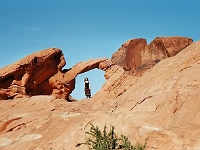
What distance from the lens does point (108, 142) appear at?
1002 cm

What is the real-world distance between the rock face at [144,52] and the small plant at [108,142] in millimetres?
22925

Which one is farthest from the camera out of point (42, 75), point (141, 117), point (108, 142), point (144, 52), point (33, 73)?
point (144, 52)

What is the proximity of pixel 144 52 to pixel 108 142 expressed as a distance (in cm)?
2616

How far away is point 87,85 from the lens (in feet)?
82.8

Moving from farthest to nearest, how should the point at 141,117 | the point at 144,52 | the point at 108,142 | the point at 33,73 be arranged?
1. the point at 144,52
2. the point at 33,73
3. the point at 141,117
4. the point at 108,142

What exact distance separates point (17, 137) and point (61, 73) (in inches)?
465

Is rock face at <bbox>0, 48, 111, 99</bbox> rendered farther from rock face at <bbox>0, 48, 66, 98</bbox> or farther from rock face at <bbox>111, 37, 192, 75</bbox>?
rock face at <bbox>111, 37, 192, 75</bbox>

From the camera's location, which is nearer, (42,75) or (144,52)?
(42,75)

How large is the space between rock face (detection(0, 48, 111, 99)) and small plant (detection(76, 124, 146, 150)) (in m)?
12.7

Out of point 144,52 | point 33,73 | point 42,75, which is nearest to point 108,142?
point 33,73

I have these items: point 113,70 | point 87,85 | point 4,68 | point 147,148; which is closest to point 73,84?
point 87,85

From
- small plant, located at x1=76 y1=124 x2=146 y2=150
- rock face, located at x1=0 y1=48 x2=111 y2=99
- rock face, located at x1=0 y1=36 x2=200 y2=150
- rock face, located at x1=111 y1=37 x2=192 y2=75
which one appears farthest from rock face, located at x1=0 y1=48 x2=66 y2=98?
small plant, located at x1=76 y1=124 x2=146 y2=150

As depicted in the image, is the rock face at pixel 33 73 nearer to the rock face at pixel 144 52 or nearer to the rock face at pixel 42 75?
the rock face at pixel 42 75

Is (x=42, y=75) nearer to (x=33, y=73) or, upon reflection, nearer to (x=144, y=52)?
(x=33, y=73)
